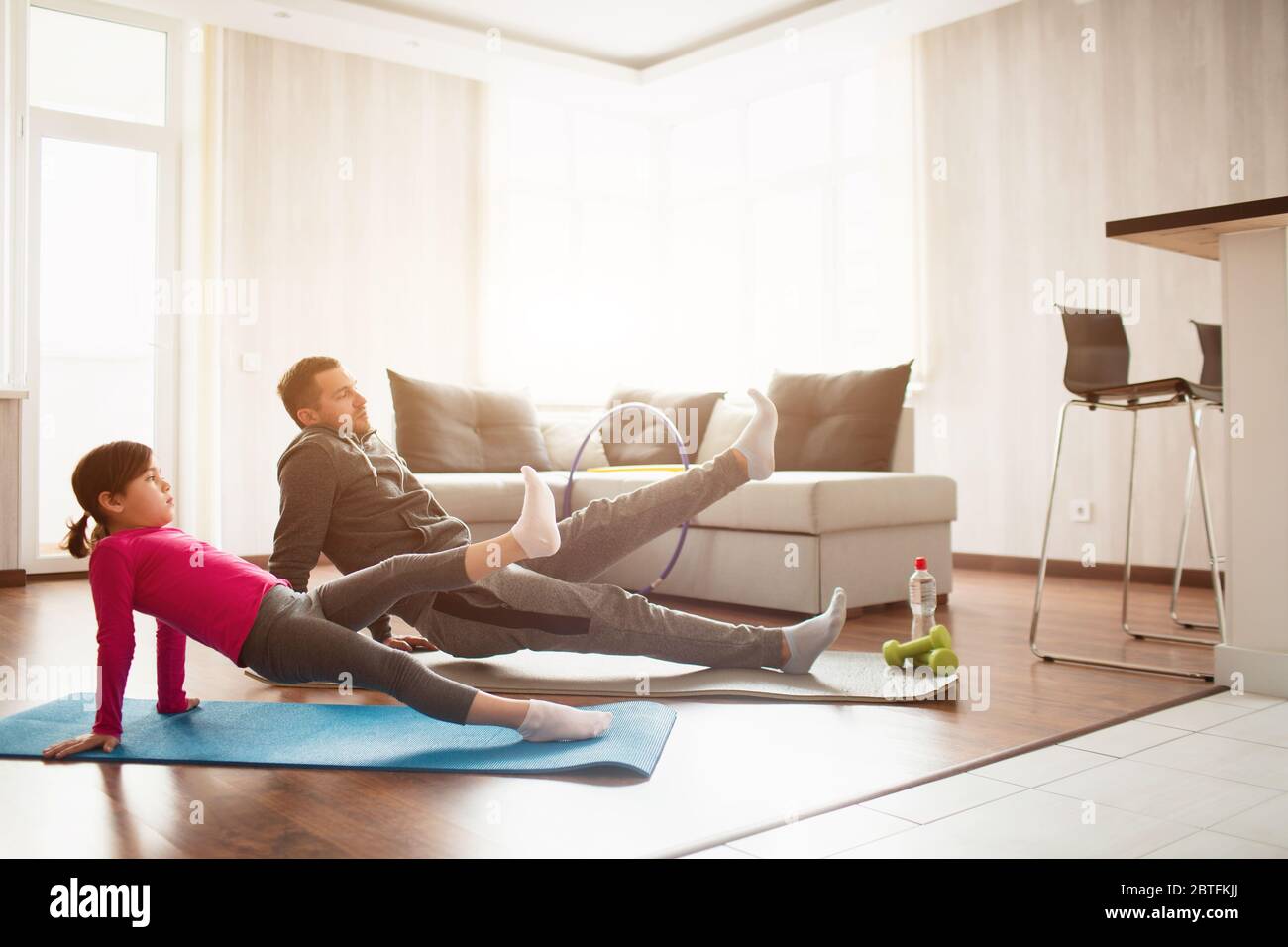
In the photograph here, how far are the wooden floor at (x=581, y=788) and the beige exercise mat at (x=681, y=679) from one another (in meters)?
0.06

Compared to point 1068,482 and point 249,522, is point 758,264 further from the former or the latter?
point 249,522

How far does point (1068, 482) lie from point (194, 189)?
433 centimetres

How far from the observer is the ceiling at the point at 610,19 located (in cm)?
539

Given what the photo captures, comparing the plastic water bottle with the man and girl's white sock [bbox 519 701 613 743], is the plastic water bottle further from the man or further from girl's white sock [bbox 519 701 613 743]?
girl's white sock [bbox 519 701 613 743]

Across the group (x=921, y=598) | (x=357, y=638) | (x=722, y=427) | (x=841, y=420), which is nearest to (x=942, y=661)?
(x=921, y=598)

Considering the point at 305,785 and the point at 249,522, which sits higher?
the point at 249,522

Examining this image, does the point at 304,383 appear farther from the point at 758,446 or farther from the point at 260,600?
the point at 758,446

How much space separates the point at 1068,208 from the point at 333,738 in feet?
13.5

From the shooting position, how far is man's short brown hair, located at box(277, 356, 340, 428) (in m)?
2.45

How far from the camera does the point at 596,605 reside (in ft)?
7.87

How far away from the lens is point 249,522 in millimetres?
5426

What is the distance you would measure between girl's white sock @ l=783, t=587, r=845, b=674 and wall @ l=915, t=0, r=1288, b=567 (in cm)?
241
